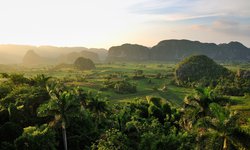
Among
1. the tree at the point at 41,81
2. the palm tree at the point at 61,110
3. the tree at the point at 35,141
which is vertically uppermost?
the tree at the point at 41,81

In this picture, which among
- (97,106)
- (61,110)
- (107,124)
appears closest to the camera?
(61,110)

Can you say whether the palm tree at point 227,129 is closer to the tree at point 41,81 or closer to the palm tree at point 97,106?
the palm tree at point 97,106

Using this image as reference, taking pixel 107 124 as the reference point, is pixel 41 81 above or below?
above

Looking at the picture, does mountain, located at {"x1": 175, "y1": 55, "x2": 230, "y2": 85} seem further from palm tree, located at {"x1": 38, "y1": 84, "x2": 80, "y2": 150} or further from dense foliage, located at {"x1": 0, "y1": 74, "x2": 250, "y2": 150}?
palm tree, located at {"x1": 38, "y1": 84, "x2": 80, "y2": 150}

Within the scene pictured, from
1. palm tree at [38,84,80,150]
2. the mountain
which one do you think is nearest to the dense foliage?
palm tree at [38,84,80,150]

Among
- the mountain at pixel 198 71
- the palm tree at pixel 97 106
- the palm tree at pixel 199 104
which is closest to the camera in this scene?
the palm tree at pixel 199 104

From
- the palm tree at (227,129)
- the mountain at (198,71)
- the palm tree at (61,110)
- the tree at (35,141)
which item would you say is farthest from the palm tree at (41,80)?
the mountain at (198,71)

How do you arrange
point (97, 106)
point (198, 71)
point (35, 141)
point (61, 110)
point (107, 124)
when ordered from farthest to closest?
1. point (198, 71)
2. point (97, 106)
3. point (107, 124)
4. point (61, 110)
5. point (35, 141)

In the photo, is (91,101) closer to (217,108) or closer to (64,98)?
(64,98)

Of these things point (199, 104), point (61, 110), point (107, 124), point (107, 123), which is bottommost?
point (107, 124)

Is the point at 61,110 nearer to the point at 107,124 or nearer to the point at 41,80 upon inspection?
the point at 107,124

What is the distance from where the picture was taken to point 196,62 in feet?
601

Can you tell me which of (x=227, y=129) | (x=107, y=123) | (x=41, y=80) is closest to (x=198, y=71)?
(x=41, y=80)

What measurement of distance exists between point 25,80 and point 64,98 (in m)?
29.3
